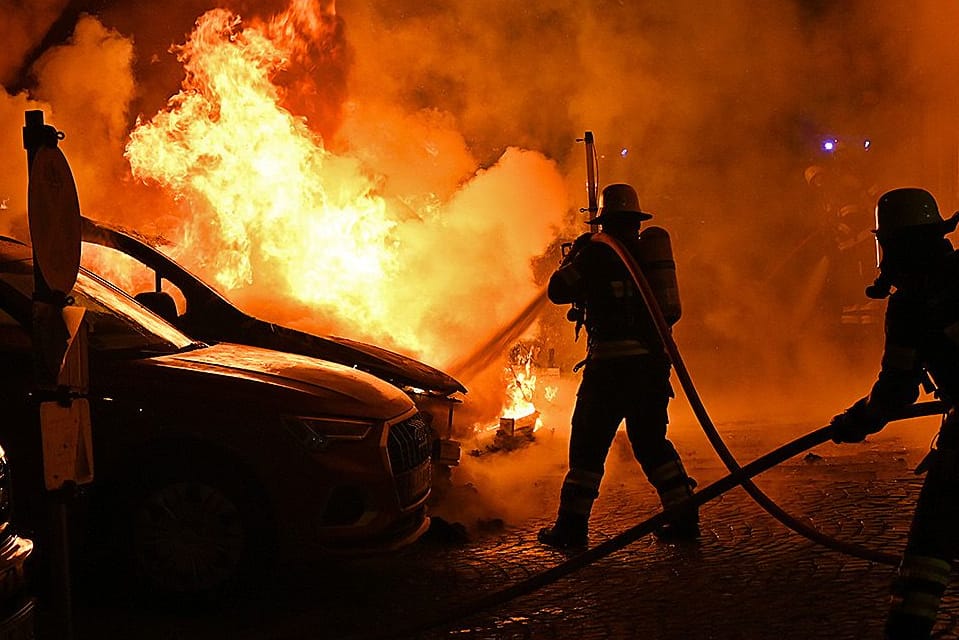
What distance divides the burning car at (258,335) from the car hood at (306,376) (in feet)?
4.70

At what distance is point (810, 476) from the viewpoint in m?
8.01

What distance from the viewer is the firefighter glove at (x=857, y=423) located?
399 cm

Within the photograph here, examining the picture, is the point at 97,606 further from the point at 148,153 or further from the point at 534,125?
the point at 534,125

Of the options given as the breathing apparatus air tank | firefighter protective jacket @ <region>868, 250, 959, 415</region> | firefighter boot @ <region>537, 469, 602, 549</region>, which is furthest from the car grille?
firefighter protective jacket @ <region>868, 250, 959, 415</region>

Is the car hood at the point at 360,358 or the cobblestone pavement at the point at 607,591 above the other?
the car hood at the point at 360,358

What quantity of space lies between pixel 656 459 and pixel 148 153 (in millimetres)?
7751

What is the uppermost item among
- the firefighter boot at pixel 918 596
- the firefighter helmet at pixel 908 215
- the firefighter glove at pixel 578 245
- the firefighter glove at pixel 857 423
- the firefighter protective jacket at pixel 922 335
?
the firefighter glove at pixel 578 245

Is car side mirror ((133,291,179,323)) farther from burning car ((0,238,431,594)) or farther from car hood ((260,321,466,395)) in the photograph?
burning car ((0,238,431,594))

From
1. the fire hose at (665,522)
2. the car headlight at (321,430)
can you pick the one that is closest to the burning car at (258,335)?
the car headlight at (321,430)

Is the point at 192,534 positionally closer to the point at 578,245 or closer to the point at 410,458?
the point at 410,458

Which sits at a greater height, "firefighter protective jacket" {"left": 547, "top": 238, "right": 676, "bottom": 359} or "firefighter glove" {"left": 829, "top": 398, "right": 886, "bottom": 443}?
"firefighter protective jacket" {"left": 547, "top": 238, "right": 676, "bottom": 359}

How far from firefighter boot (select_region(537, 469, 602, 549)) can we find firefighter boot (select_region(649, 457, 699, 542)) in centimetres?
36

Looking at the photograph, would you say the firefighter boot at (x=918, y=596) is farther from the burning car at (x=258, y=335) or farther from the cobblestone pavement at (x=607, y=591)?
the burning car at (x=258, y=335)

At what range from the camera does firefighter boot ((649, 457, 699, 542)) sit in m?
6.19
